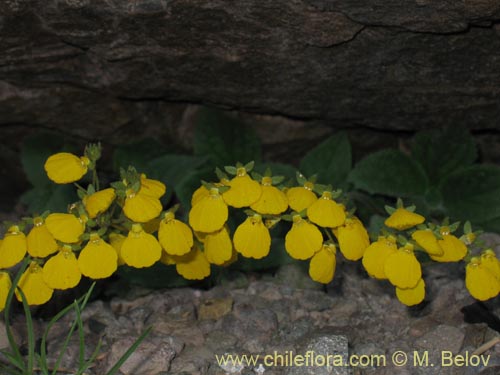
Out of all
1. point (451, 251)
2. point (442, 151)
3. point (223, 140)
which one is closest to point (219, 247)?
point (451, 251)

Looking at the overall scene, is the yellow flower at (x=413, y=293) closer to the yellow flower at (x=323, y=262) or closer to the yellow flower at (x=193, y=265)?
the yellow flower at (x=323, y=262)

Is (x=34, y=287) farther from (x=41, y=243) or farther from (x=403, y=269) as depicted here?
(x=403, y=269)

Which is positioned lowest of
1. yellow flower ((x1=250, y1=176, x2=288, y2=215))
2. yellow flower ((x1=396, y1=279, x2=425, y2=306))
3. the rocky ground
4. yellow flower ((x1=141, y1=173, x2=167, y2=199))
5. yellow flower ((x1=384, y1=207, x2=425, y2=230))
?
the rocky ground

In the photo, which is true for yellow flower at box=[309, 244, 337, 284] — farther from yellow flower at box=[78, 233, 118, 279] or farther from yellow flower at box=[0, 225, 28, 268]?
yellow flower at box=[0, 225, 28, 268]

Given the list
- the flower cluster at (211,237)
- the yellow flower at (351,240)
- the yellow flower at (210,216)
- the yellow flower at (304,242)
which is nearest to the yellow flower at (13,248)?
the flower cluster at (211,237)

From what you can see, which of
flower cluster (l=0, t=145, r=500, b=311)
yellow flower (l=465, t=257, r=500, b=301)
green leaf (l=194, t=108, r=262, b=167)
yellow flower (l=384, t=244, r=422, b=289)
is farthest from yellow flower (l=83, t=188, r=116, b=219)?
yellow flower (l=465, t=257, r=500, b=301)

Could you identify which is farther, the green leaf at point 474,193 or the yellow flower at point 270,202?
the green leaf at point 474,193

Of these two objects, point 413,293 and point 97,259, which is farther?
point 413,293
